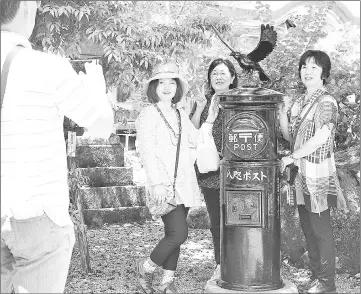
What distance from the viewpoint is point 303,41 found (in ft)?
18.4

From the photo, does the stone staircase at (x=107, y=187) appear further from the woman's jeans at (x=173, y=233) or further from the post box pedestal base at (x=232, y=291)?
the post box pedestal base at (x=232, y=291)

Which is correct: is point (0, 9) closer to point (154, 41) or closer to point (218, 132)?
point (218, 132)

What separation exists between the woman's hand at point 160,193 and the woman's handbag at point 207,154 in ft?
1.39

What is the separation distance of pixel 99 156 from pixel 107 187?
2.03ft

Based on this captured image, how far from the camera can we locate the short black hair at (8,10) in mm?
2713

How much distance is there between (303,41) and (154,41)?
134cm

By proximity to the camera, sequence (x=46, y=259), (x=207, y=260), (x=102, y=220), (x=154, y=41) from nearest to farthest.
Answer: (x=46, y=259) < (x=154, y=41) < (x=207, y=260) < (x=102, y=220)

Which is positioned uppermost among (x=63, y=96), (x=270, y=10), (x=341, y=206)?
(x=270, y=10)

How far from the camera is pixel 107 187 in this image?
8453 mm

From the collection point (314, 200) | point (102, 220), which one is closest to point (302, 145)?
point (314, 200)

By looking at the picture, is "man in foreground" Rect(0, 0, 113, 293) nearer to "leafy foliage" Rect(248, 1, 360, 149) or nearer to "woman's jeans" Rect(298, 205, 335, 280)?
"woman's jeans" Rect(298, 205, 335, 280)

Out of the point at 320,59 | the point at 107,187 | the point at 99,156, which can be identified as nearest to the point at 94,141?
the point at 99,156

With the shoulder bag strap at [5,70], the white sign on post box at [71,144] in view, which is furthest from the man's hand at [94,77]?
the white sign on post box at [71,144]

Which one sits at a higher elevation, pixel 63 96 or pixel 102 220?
pixel 63 96
